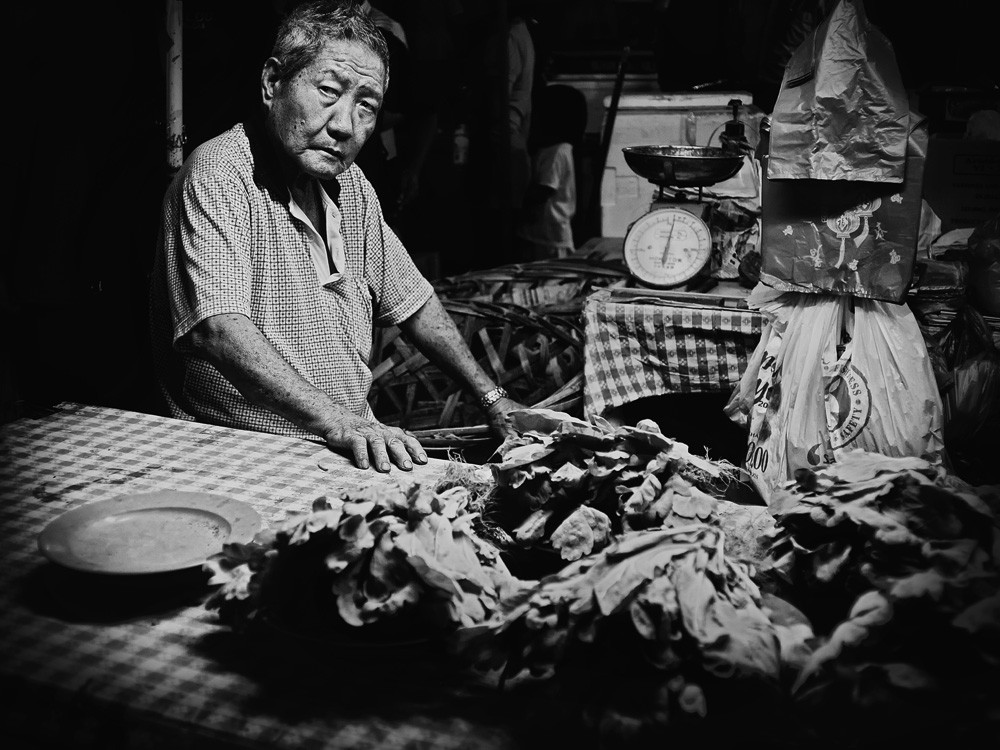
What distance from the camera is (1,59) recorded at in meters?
2.90

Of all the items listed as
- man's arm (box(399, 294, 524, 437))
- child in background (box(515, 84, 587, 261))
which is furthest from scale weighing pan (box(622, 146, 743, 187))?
child in background (box(515, 84, 587, 261))

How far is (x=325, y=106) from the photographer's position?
229 cm

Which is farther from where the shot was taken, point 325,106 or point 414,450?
point 325,106

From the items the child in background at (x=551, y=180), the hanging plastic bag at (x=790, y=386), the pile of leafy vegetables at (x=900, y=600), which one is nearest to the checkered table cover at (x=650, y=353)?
the hanging plastic bag at (x=790, y=386)

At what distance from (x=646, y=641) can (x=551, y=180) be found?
615cm

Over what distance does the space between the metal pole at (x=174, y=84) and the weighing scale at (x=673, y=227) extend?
1.65 meters

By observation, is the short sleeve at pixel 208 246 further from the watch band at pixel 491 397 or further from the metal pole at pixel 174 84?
the metal pole at pixel 174 84

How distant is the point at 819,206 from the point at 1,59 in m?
2.61

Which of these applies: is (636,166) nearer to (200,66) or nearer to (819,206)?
(819,206)

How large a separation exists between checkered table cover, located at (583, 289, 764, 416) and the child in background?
3629mm

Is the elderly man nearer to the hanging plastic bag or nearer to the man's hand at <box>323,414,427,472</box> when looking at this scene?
the man's hand at <box>323,414,427,472</box>

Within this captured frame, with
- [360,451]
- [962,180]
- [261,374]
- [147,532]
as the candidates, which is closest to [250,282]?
[261,374]

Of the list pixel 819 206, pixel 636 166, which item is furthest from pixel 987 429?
pixel 636 166

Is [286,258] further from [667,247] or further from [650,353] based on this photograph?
[667,247]
